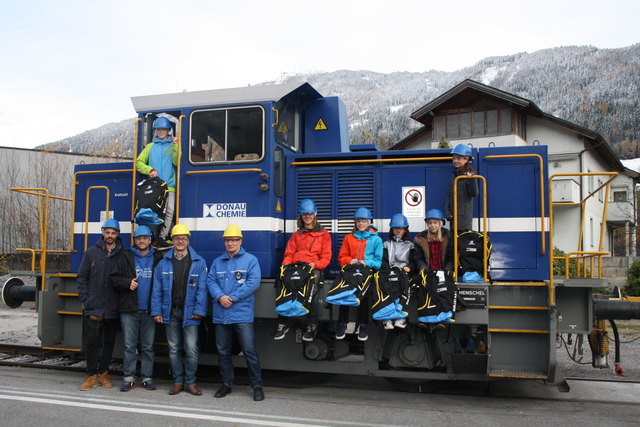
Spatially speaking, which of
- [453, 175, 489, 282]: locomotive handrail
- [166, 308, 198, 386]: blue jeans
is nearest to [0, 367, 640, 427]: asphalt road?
[166, 308, 198, 386]: blue jeans

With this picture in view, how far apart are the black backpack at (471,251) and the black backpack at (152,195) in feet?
12.1

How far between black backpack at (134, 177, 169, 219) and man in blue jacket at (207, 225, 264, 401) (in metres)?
1.13

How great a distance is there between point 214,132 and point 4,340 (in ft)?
22.6

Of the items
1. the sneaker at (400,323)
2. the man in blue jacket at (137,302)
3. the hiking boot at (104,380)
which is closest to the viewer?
the sneaker at (400,323)

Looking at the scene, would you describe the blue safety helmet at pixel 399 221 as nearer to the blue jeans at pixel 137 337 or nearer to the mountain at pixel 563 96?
the blue jeans at pixel 137 337

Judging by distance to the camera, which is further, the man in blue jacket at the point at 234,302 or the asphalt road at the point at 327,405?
the man in blue jacket at the point at 234,302

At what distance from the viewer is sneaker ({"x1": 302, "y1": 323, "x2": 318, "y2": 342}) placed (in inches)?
239

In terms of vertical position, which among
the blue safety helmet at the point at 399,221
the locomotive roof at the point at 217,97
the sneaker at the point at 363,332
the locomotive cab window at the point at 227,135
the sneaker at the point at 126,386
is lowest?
the sneaker at the point at 126,386

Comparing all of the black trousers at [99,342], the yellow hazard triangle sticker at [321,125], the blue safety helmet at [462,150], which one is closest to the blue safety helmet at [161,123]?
the yellow hazard triangle sticker at [321,125]

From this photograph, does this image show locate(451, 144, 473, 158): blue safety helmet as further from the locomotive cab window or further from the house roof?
the house roof

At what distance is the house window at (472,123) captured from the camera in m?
27.2

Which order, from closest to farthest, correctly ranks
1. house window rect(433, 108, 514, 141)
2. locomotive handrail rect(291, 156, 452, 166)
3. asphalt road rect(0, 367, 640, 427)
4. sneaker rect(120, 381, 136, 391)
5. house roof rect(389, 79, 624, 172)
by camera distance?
asphalt road rect(0, 367, 640, 427) < sneaker rect(120, 381, 136, 391) < locomotive handrail rect(291, 156, 452, 166) < house roof rect(389, 79, 624, 172) < house window rect(433, 108, 514, 141)

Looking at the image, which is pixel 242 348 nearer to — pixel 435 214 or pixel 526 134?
pixel 435 214

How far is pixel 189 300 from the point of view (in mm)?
6195
